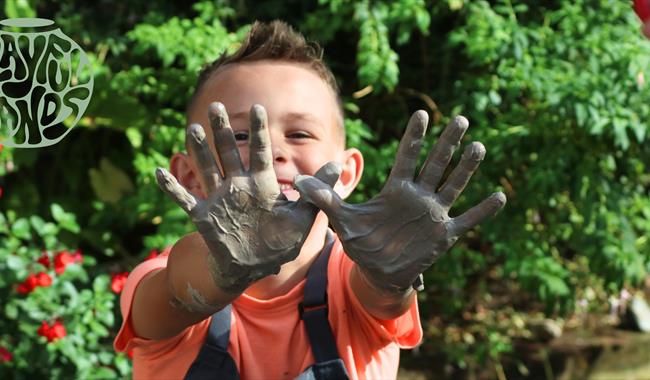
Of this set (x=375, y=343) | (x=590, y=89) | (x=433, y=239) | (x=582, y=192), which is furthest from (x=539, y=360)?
(x=433, y=239)

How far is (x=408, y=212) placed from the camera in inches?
64.4

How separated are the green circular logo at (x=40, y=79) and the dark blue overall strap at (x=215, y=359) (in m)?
1.76

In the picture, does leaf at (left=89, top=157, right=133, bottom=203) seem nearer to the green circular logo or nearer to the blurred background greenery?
the blurred background greenery

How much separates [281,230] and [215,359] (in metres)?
Result: 0.49

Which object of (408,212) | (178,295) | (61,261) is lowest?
(61,261)

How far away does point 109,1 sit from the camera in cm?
426

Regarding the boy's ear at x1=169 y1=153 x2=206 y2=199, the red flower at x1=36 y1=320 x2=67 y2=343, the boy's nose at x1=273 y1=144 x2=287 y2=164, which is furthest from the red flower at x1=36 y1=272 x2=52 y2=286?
the boy's nose at x1=273 y1=144 x2=287 y2=164

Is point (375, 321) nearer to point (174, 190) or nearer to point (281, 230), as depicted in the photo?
point (281, 230)

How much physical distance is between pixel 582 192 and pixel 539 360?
1.21 meters

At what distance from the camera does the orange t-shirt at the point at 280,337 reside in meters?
2.03

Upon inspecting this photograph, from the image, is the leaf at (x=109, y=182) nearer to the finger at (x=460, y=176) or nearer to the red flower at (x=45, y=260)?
the red flower at (x=45, y=260)

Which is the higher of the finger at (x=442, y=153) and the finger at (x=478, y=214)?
the finger at (x=442, y=153)

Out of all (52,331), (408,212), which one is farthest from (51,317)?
(408,212)

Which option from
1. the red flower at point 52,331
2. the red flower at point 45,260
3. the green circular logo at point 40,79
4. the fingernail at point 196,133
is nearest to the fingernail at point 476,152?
the fingernail at point 196,133
